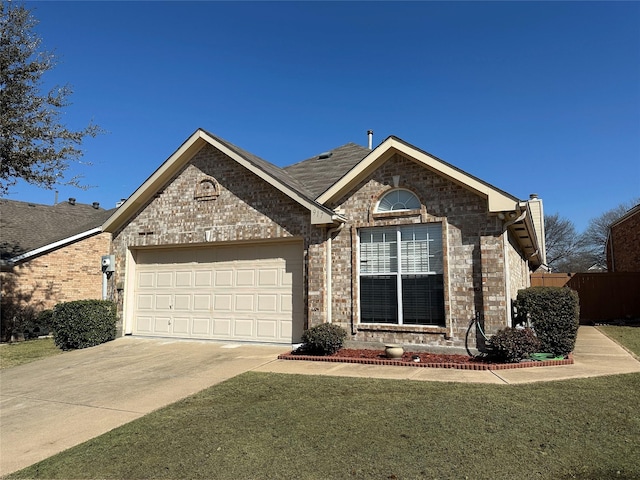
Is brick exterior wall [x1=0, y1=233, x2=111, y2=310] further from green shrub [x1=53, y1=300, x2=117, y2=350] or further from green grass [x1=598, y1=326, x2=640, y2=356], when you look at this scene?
green grass [x1=598, y1=326, x2=640, y2=356]

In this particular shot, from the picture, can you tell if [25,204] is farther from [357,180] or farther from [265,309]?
[357,180]

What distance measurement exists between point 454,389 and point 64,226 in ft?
73.6

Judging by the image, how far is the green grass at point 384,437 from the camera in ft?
14.1

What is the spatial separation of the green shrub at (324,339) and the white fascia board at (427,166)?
3262 mm

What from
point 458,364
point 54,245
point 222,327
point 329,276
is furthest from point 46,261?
point 458,364

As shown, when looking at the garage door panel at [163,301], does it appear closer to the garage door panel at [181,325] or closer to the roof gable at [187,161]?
the garage door panel at [181,325]

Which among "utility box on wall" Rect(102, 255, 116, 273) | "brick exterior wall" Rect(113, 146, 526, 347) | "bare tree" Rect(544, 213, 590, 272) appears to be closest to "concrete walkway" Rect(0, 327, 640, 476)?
"brick exterior wall" Rect(113, 146, 526, 347)

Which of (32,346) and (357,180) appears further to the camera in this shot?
(32,346)

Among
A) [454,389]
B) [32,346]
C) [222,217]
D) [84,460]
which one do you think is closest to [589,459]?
[454,389]

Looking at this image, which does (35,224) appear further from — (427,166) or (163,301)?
(427,166)

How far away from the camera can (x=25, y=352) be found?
13.0 m

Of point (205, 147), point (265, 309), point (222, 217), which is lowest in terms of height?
point (265, 309)

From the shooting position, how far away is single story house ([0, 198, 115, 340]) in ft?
55.9

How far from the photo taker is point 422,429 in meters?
5.17
